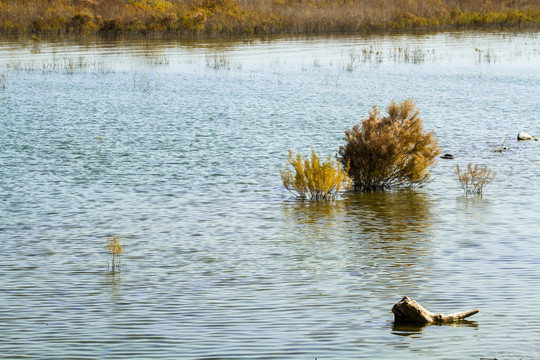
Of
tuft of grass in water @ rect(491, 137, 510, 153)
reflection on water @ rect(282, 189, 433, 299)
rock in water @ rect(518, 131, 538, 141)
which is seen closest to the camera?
reflection on water @ rect(282, 189, 433, 299)

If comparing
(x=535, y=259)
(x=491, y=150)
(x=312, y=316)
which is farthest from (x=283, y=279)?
(x=491, y=150)

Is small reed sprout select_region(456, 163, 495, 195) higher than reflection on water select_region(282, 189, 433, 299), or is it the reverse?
small reed sprout select_region(456, 163, 495, 195)

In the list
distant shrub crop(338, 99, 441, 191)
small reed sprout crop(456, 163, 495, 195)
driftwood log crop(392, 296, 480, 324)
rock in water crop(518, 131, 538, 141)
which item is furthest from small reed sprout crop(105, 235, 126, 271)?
rock in water crop(518, 131, 538, 141)

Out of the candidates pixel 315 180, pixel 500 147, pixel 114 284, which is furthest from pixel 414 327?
pixel 500 147

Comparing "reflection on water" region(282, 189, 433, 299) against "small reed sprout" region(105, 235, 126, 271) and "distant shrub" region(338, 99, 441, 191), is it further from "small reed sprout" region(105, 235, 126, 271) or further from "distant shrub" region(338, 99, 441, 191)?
"small reed sprout" region(105, 235, 126, 271)

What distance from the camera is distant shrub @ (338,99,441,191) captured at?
42.6 ft

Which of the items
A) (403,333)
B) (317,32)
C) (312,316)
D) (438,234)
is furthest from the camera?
(317,32)

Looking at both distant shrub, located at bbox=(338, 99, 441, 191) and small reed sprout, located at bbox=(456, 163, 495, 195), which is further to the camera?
distant shrub, located at bbox=(338, 99, 441, 191)

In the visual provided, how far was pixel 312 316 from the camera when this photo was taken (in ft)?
23.0

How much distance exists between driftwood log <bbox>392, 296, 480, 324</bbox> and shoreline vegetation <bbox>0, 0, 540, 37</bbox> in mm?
50393

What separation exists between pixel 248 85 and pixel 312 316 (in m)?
23.6

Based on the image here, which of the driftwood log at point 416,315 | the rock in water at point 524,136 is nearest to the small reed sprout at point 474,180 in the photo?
the rock in water at point 524,136

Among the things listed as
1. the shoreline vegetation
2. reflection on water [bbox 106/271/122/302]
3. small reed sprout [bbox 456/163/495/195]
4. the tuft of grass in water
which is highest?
the shoreline vegetation

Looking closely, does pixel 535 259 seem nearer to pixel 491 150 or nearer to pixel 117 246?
pixel 117 246
